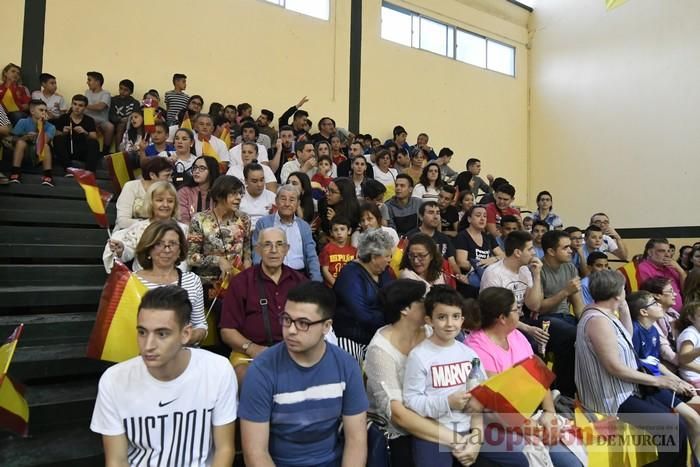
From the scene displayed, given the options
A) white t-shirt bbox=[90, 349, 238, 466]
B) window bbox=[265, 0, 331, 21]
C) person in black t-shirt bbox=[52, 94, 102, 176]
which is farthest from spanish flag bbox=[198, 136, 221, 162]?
window bbox=[265, 0, 331, 21]

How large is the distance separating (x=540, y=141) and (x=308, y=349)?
436 inches

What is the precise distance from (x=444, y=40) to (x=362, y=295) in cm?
948

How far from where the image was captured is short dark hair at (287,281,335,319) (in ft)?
5.61

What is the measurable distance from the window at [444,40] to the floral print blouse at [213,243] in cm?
793

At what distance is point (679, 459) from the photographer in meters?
2.63

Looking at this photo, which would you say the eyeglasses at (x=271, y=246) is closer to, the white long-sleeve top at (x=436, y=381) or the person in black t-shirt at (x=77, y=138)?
the white long-sleeve top at (x=436, y=381)

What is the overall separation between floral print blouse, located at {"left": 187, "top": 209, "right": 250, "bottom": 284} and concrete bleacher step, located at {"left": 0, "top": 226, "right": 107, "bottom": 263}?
1.10 m

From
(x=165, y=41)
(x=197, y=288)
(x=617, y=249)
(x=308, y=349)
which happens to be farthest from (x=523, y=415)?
(x=165, y=41)

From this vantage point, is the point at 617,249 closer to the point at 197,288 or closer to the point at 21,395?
the point at 197,288

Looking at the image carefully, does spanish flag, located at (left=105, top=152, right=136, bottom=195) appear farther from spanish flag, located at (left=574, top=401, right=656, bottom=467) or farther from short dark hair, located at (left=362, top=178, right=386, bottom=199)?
spanish flag, located at (left=574, top=401, right=656, bottom=467)

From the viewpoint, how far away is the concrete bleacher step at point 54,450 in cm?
186

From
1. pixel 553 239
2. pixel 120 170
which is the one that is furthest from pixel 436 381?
pixel 120 170

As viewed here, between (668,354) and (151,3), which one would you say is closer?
(668,354)

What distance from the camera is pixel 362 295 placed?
2738mm
